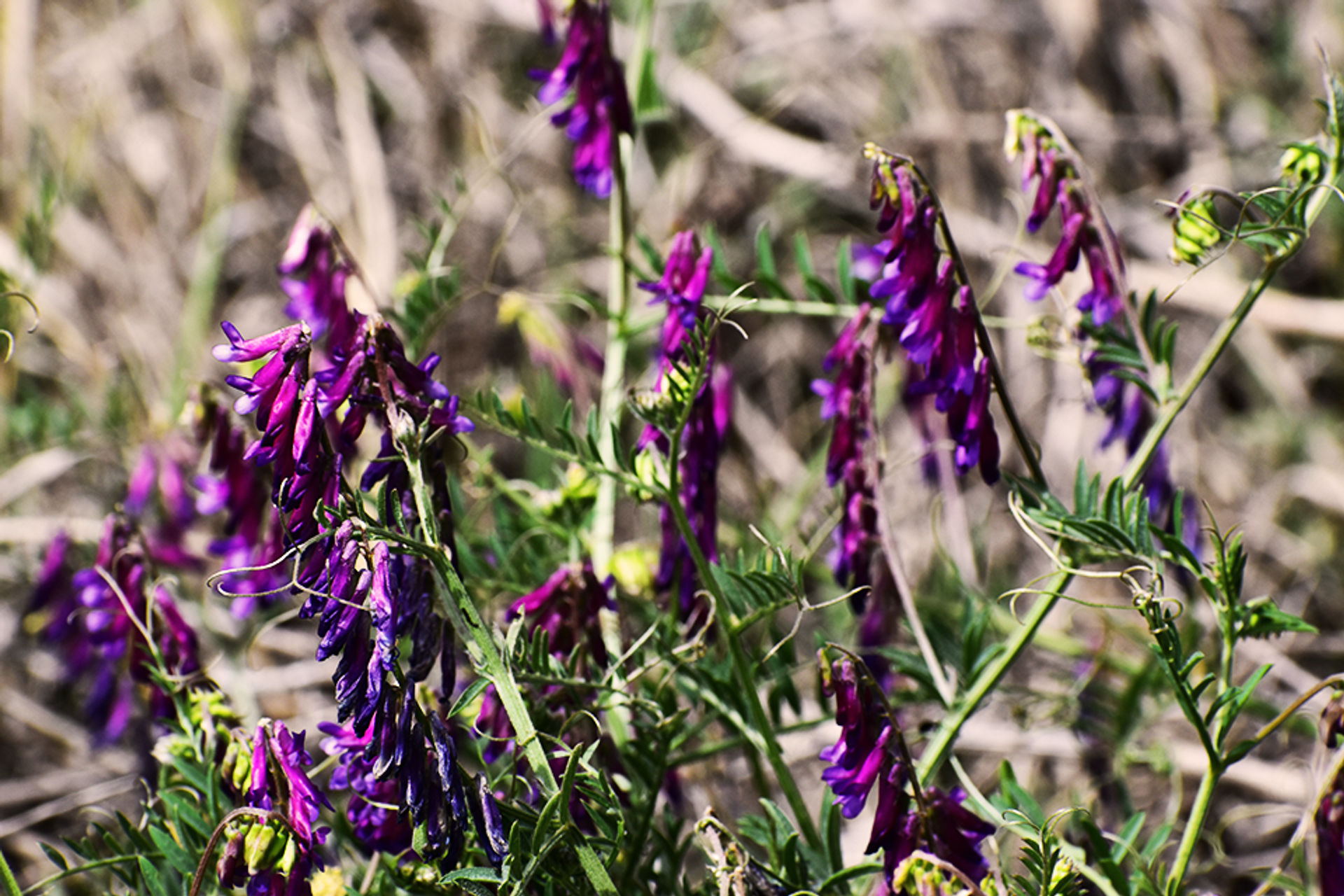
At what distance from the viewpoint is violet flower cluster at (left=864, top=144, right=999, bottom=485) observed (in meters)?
1.24

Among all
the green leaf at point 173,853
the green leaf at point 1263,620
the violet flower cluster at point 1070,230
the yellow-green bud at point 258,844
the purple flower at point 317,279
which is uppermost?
the violet flower cluster at point 1070,230

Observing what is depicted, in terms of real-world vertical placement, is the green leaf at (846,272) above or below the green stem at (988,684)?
above

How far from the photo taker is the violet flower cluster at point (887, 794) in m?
1.16

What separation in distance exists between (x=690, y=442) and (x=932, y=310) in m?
0.32

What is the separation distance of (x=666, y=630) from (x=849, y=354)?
0.42 meters

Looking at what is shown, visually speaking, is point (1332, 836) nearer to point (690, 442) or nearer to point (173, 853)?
point (690, 442)

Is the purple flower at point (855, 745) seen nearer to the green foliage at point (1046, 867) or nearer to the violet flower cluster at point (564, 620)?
the green foliage at point (1046, 867)

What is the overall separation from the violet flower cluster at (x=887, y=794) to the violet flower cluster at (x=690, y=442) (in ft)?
1.01

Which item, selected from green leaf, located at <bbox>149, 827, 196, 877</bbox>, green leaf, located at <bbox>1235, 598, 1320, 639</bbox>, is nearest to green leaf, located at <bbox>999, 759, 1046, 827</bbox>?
green leaf, located at <bbox>1235, 598, 1320, 639</bbox>

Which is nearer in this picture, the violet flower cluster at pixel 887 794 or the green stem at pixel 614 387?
the violet flower cluster at pixel 887 794

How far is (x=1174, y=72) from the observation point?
3576mm

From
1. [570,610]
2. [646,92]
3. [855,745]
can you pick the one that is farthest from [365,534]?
[646,92]

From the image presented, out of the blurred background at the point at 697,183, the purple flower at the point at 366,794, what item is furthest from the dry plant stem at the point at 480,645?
the blurred background at the point at 697,183

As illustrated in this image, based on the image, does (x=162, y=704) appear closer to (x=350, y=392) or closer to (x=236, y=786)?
(x=236, y=786)
